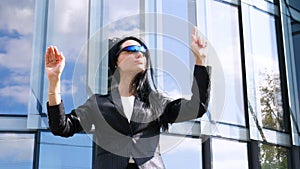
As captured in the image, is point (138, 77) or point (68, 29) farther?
point (68, 29)

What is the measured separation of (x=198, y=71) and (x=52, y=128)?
13.9 inches

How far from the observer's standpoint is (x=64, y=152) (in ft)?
9.16

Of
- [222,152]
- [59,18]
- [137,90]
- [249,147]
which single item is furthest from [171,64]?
[249,147]

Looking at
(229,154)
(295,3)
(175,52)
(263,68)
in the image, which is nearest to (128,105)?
(175,52)

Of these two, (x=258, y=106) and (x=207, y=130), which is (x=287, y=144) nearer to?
(x=258, y=106)

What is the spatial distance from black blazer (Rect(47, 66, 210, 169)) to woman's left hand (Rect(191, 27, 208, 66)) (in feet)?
0.06

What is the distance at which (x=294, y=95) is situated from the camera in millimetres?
4105

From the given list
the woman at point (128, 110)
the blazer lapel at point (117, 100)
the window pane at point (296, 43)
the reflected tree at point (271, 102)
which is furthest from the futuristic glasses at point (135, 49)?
the window pane at point (296, 43)

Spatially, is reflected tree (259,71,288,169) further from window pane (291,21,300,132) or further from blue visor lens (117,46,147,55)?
blue visor lens (117,46,147,55)

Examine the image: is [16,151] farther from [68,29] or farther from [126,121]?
[126,121]

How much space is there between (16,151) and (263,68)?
2243 millimetres

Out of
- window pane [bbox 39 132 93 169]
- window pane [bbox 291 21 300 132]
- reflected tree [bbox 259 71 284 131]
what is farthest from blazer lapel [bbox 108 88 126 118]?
window pane [bbox 291 21 300 132]

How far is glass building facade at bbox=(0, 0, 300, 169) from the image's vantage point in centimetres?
273

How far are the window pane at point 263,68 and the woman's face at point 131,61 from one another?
2751 millimetres
